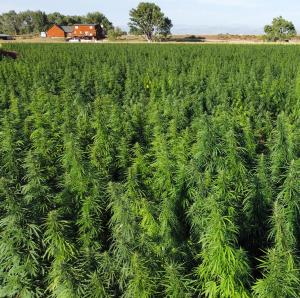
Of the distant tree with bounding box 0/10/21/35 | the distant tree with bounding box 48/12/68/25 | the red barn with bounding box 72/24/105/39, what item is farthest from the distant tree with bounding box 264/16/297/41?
the distant tree with bounding box 0/10/21/35

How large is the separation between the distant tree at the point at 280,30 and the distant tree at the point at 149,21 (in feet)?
80.8

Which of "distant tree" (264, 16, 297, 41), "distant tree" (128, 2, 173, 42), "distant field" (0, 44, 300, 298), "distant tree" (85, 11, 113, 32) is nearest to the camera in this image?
"distant field" (0, 44, 300, 298)

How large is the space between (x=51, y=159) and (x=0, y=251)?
2.63m

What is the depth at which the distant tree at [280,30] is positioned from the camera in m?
64.9

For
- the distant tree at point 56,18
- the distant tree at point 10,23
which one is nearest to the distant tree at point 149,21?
the distant tree at point 56,18

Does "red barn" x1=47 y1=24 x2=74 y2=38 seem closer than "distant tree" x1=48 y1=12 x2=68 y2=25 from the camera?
Yes

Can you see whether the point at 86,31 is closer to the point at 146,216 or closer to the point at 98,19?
the point at 98,19

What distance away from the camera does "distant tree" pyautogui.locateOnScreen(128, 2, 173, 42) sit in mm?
78188

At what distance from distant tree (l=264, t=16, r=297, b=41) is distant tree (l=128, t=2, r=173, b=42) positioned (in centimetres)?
2463

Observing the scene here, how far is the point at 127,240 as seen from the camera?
3537 mm

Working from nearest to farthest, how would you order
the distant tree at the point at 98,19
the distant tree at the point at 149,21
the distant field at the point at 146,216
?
1. the distant field at the point at 146,216
2. the distant tree at the point at 149,21
3. the distant tree at the point at 98,19

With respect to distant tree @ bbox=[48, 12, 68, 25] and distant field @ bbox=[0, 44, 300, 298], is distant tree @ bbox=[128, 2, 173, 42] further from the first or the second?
distant field @ bbox=[0, 44, 300, 298]

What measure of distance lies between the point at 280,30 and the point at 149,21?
29.8 m

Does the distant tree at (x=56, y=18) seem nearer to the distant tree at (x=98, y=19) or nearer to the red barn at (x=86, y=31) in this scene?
the distant tree at (x=98, y=19)
